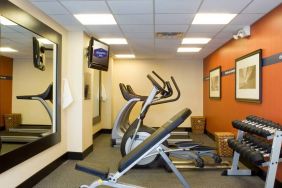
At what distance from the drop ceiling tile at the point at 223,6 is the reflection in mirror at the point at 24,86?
2525 millimetres

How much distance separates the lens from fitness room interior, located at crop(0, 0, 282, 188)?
10.0 ft

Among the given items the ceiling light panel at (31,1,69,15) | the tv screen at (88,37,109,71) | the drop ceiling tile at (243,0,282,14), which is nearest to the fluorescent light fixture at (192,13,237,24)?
the drop ceiling tile at (243,0,282,14)

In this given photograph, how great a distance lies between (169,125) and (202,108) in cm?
668

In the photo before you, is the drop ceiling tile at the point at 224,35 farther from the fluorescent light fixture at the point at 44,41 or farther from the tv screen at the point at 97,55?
the fluorescent light fixture at the point at 44,41

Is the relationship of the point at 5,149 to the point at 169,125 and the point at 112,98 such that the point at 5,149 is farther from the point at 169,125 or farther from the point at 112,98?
the point at 112,98

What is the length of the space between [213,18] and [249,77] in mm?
1245

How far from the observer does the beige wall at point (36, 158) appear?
3.03 metres

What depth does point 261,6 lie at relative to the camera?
3.51m

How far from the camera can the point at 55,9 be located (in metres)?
3.70

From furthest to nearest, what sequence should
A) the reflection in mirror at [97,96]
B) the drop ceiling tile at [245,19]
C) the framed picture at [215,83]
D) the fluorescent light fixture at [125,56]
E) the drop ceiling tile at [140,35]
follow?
1. the fluorescent light fixture at [125,56]
2. the reflection in mirror at [97,96]
3. the framed picture at [215,83]
4. the drop ceiling tile at [140,35]
5. the drop ceiling tile at [245,19]

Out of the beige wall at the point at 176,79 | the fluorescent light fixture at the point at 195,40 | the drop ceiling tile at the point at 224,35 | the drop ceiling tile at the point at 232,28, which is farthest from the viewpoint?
the beige wall at the point at 176,79

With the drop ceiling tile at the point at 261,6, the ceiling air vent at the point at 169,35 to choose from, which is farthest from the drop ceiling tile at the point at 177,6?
the ceiling air vent at the point at 169,35

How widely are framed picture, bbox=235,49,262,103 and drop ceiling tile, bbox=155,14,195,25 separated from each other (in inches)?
49.2

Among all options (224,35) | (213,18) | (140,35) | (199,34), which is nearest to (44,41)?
(140,35)
